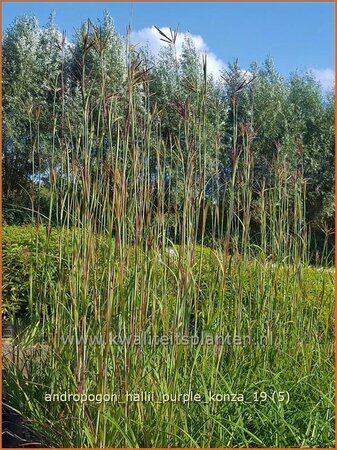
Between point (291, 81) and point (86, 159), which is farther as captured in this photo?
point (291, 81)

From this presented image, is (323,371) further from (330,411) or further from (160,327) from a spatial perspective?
(160,327)

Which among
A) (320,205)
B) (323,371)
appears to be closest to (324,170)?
(320,205)

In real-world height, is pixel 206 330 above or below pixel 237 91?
below

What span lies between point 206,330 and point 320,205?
432 inches

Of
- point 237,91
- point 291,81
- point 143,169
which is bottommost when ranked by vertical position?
point 143,169

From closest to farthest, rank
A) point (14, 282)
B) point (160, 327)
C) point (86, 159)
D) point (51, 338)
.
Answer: point (86, 159) < point (160, 327) < point (51, 338) < point (14, 282)

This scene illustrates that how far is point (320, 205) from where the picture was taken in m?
12.6

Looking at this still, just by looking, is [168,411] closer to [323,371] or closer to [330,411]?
[330,411]

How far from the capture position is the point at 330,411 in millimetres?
2121

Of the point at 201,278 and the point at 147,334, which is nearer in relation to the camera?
the point at 147,334

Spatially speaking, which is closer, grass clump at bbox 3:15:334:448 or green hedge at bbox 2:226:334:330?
grass clump at bbox 3:15:334:448

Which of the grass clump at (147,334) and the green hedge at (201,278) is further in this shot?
the green hedge at (201,278)

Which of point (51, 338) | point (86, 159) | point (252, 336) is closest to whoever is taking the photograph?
point (86, 159)

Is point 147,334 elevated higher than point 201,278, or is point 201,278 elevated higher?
point 201,278
